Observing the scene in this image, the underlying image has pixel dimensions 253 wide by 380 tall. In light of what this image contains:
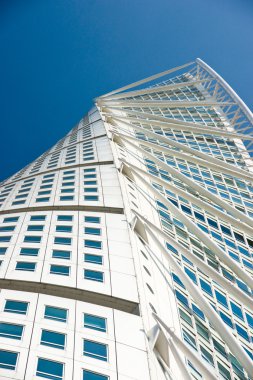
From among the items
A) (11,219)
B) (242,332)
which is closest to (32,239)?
(11,219)

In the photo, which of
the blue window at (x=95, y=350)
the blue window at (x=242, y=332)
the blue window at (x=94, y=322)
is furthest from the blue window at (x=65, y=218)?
the blue window at (x=242, y=332)

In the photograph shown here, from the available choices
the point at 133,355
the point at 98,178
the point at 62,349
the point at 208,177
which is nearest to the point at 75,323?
the point at 62,349

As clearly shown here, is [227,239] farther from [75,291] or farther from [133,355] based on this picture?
[133,355]

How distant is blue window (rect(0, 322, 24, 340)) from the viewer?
16.3 m

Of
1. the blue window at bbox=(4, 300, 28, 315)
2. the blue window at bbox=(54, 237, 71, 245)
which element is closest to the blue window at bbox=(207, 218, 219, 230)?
the blue window at bbox=(54, 237, 71, 245)

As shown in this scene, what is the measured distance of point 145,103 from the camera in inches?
2103

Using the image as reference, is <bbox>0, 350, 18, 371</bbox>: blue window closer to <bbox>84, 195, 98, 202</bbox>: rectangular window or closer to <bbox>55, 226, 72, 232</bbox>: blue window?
<bbox>55, 226, 72, 232</bbox>: blue window

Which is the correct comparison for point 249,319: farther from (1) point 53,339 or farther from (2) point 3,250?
(2) point 3,250

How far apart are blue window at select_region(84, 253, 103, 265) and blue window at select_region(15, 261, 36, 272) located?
306 cm

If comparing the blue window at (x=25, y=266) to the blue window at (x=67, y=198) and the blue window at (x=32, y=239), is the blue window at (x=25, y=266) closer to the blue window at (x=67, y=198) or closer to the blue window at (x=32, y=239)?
the blue window at (x=32, y=239)

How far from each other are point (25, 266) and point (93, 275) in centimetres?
399

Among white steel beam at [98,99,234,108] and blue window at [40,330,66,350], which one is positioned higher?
white steel beam at [98,99,234,108]

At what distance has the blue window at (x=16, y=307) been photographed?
18172mm

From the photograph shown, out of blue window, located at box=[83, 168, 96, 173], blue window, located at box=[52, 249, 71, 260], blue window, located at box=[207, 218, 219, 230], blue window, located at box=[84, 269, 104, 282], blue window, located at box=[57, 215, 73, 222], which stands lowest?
blue window, located at box=[207, 218, 219, 230]
